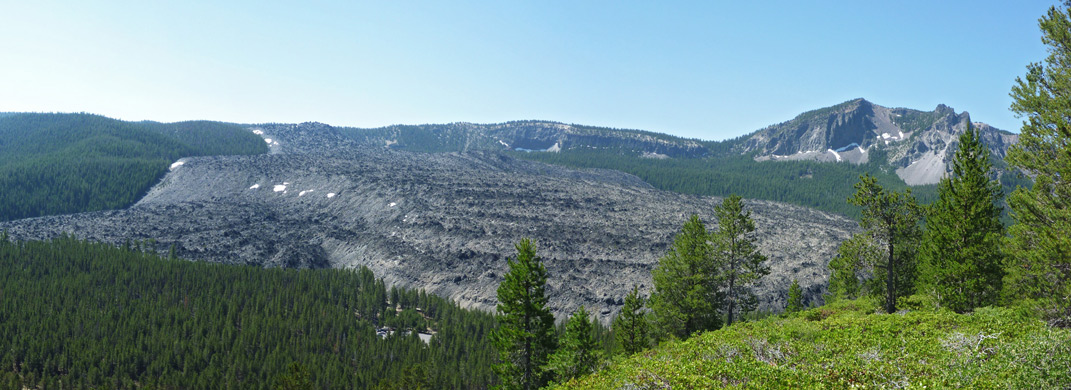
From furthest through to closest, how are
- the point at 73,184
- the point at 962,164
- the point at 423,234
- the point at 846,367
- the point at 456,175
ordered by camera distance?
1. the point at 73,184
2. the point at 456,175
3. the point at 423,234
4. the point at 962,164
5. the point at 846,367

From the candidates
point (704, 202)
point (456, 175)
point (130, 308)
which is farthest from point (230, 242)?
point (704, 202)

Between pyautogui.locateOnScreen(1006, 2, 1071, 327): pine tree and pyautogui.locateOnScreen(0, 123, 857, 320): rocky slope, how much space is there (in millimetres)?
67588

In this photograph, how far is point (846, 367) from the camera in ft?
49.8

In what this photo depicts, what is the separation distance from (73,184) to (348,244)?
13102 centimetres

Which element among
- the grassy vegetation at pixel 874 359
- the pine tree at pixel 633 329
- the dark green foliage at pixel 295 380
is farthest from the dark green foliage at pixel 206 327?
the grassy vegetation at pixel 874 359

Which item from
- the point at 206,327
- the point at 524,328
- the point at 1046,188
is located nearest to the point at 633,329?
the point at 524,328

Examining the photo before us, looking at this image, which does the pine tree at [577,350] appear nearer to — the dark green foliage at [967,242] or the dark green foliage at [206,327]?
the dark green foliage at [967,242]

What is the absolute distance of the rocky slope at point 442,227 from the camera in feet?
341

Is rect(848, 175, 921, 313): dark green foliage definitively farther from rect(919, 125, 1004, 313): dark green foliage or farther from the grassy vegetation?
the grassy vegetation

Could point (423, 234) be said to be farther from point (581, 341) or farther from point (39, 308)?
point (581, 341)

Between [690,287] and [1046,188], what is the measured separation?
1894 centimetres

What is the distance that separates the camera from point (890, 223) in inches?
1358

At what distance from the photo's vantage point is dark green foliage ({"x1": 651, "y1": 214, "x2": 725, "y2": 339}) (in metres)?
38.3

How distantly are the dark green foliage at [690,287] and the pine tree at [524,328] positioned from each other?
31.8 feet
